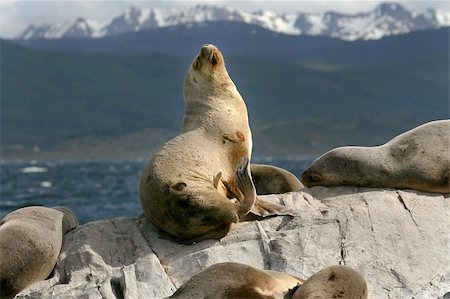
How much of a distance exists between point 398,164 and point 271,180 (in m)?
1.65

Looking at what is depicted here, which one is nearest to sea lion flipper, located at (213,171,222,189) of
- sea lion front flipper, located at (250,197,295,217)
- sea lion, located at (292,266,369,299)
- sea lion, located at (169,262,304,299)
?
sea lion front flipper, located at (250,197,295,217)

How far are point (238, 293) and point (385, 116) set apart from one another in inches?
6808

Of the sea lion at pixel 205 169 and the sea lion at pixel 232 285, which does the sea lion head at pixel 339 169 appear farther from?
the sea lion at pixel 232 285

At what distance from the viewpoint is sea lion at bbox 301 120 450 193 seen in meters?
10.9

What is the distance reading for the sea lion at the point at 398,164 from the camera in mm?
10945

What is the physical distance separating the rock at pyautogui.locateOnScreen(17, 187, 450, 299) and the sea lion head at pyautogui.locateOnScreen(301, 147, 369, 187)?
422 mm

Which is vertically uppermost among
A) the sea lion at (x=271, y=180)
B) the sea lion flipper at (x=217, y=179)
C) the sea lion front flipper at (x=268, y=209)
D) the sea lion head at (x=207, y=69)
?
the sea lion head at (x=207, y=69)

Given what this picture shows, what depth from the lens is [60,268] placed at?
10031mm

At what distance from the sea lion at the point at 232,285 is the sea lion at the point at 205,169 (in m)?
2.15

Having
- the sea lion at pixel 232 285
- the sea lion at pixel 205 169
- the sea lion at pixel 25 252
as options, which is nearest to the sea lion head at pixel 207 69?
the sea lion at pixel 205 169

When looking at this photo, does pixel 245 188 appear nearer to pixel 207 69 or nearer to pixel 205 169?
pixel 205 169

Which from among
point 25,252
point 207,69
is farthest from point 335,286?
point 207,69

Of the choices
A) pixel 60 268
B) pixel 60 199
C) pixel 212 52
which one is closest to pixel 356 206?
pixel 212 52

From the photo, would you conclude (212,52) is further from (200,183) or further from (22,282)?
(22,282)
